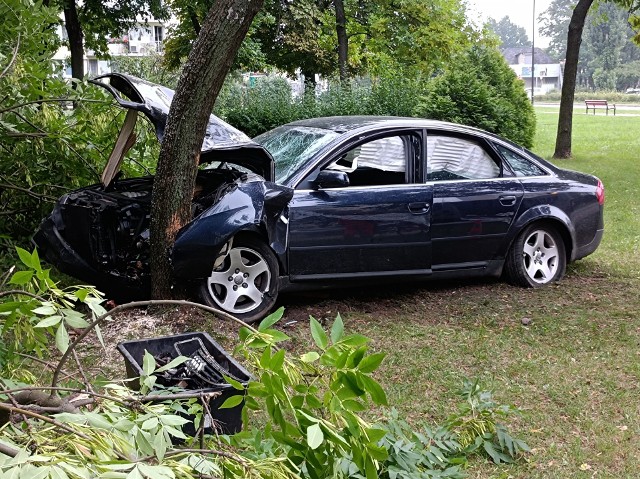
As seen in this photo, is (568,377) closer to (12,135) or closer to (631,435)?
(631,435)

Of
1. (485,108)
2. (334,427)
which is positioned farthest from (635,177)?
(334,427)

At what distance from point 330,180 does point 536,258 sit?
2.32 meters

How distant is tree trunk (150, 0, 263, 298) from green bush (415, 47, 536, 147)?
10380 millimetres

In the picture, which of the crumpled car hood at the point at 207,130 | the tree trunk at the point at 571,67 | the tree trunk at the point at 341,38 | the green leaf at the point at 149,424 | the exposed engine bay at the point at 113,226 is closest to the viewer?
A: the green leaf at the point at 149,424

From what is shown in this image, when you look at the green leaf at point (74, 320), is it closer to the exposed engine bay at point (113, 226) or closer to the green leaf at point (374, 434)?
the green leaf at point (374, 434)

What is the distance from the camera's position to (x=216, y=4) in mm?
5785

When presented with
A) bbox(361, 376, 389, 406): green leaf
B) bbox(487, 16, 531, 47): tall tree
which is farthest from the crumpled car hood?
bbox(487, 16, 531, 47): tall tree

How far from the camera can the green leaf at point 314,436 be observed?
5.83 ft

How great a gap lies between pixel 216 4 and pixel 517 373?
340cm

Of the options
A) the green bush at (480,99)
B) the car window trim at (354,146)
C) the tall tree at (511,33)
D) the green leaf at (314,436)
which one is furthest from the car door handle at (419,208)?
the tall tree at (511,33)

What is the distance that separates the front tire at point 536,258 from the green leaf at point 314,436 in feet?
19.0

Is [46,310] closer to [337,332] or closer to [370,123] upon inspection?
[337,332]

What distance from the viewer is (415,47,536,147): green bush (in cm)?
1598

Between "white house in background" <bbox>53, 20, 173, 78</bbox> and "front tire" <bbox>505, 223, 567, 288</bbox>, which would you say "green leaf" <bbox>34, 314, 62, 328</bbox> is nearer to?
"white house in background" <bbox>53, 20, 173, 78</bbox>
